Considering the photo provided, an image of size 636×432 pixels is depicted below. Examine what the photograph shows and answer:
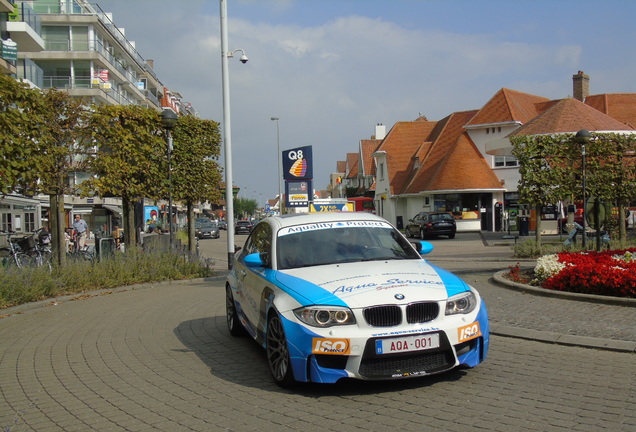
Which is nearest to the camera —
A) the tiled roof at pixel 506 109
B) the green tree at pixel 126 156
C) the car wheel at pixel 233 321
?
the car wheel at pixel 233 321

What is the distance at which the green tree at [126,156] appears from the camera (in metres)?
15.0

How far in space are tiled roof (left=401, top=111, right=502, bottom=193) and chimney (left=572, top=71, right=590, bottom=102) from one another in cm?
1045

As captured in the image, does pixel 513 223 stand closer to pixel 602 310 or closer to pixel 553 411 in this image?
pixel 602 310

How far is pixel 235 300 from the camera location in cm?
774

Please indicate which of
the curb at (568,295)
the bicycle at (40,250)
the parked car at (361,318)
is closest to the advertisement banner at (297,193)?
the bicycle at (40,250)

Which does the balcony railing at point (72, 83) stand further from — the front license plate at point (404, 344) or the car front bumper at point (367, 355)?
the front license plate at point (404, 344)

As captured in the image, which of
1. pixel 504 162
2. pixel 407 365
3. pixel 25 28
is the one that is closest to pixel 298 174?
pixel 25 28

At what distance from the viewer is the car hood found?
5.05 m

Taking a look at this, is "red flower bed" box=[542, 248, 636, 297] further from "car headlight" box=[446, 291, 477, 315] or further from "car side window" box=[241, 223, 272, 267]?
"car side window" box=[241, 223, 272, 267]

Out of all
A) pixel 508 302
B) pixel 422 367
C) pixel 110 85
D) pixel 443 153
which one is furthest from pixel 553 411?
pixel 110 85

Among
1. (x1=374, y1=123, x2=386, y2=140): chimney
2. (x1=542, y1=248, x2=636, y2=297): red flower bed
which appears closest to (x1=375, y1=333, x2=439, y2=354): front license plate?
(x1=542, y1=248, x2=636, y2=297): red flower bed

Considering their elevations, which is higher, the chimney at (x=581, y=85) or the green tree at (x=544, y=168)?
the chimney at (x=581, y=85)

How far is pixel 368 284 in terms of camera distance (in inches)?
208

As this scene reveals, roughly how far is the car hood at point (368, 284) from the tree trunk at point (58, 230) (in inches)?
363
